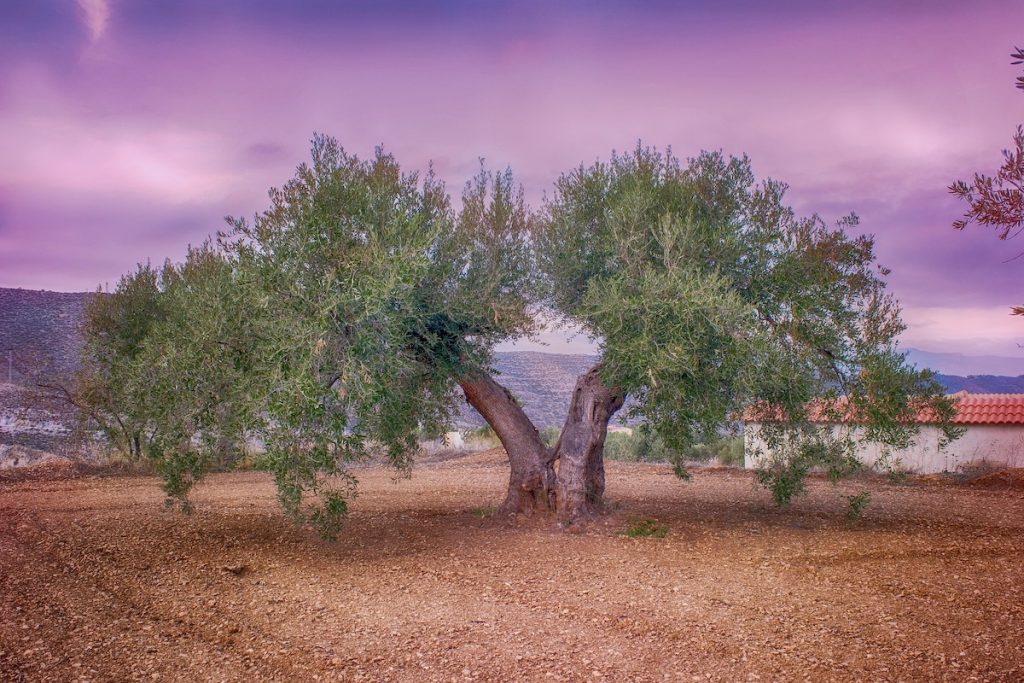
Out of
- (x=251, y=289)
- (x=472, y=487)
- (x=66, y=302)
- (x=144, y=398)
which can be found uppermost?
(x=66, y=302)

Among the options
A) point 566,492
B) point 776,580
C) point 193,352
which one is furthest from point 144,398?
point 776,580

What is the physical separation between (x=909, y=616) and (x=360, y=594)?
20.6ft

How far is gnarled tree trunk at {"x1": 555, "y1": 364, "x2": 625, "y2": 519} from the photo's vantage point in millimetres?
12906

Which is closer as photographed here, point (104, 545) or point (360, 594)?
point (360, 594)

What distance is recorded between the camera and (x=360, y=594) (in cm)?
914

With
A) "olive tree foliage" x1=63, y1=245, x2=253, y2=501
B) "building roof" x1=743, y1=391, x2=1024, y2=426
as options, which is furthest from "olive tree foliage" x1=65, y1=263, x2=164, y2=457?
"building roof" x1=743, y1=391, x2=1024, y2=426

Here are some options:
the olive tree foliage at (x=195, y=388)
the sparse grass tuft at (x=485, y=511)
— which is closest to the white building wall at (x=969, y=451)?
the sparse grass tuft at (x=485, y=511)

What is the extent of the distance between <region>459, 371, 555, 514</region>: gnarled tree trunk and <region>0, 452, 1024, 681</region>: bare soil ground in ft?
1.87

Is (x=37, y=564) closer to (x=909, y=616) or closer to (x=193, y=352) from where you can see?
(x=193, y=352)

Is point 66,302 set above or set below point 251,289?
above

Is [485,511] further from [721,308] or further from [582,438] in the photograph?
[721,308]

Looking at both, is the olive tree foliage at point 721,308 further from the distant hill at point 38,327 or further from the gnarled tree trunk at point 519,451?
the distant hill at point 38,327

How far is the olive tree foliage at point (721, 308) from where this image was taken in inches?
408

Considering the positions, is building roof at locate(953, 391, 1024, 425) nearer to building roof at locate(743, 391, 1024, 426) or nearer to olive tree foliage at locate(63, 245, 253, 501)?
building roof at locate(743, 391, 1024, 426)
